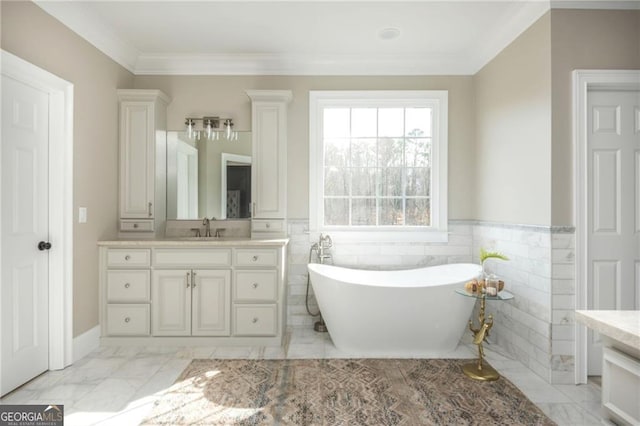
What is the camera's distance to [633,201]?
8.41 feet

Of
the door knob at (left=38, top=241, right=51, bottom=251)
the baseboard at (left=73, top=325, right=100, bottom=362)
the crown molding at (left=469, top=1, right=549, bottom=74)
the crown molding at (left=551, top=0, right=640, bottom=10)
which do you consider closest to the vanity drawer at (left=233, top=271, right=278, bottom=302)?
the baseboard at (left=73, top=325, right=100, bottom=362)

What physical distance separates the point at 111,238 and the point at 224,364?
163cm

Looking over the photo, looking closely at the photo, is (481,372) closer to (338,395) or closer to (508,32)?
(338,395)

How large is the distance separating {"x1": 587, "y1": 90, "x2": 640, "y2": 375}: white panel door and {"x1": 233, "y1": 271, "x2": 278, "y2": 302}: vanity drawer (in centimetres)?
241

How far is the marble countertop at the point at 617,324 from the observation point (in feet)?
3.41

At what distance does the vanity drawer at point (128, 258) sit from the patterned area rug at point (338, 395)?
3.31 feet

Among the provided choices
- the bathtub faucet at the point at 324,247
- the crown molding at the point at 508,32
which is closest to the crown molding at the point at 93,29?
the bathtub faucet at the point at 324,247

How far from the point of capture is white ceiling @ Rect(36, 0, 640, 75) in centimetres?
278

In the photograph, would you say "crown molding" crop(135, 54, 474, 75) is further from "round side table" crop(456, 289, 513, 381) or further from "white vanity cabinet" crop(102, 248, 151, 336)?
"round side table" crop(456, 289, 513, 381)

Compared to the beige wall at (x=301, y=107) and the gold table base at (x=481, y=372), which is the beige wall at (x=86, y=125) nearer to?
the beige wall at (x=301, y=107)

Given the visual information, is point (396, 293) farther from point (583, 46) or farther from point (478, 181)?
point (583, 46)

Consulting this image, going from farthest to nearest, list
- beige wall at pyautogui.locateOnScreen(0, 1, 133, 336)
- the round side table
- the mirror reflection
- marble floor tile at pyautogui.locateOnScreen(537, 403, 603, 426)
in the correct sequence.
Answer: the mirror reflection
the round side table
beige wall at pyautogui.locateOnScreen(0, 1, 133, 336)
marble floor tile at pyautogui.locateOnScreen(537, 403, 603, 426)

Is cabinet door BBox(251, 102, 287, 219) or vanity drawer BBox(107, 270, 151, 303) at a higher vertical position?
cabinet door BBox(251, 102, 287, 219)

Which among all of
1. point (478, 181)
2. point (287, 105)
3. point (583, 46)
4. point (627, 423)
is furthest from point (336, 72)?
point (627, 423)
